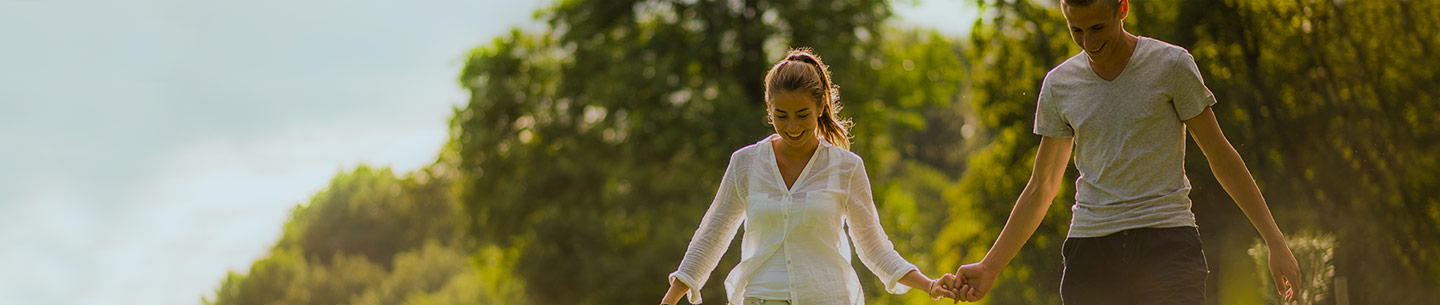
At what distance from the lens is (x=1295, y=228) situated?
13.0 meters

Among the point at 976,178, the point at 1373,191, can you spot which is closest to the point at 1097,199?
the point at 1373,191

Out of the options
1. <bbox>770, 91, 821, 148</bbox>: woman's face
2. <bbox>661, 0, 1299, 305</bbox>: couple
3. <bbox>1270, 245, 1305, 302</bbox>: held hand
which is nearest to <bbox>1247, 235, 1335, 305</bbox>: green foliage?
<bbox>661, 0, 1299, 305</bbox>: couple

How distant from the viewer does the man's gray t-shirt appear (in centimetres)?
427

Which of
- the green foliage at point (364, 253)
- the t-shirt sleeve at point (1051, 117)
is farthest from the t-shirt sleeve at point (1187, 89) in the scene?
the green foliage at point (364, 253)

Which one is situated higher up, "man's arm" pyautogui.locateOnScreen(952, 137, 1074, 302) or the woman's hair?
the woman's hair

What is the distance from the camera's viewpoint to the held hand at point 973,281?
5.13 metres

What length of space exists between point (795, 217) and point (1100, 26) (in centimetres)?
119

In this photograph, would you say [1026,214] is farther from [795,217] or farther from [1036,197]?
[795,217]

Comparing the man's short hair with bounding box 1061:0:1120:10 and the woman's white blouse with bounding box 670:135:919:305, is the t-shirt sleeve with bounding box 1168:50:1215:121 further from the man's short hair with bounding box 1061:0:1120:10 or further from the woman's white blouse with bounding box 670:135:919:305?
the woman's white blouse with bounding box 670:135:919:305

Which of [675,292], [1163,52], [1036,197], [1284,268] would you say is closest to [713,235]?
[675,292]

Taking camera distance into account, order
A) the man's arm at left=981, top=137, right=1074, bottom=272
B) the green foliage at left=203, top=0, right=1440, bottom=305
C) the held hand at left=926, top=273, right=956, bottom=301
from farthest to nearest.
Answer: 1. the green foliage at left=203, top=0, right=1440, bottom=305
2. the held hand at left=926, top=273, right=956, bottom=301
3. the man's arm at left=981, top=137, right=1074, bottom=272

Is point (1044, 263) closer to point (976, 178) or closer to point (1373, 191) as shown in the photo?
point (976, 178)

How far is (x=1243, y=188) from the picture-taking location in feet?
14.3

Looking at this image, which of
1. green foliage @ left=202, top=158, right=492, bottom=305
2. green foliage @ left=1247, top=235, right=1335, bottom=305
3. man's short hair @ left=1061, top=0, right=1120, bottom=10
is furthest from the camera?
green foliage @ left=202, top=158, right=492, bottom=305
